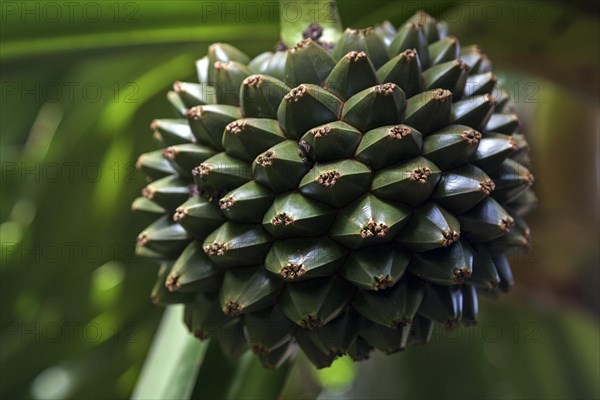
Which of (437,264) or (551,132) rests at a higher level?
(437,264)

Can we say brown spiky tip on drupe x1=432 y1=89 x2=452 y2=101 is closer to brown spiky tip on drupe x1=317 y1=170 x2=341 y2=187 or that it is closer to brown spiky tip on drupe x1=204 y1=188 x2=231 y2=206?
brown spiky tip on drupe x1=317 y1=170 x2=341 y2=187

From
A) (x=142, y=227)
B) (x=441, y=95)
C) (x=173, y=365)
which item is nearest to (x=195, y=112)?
(x=441, y=95)

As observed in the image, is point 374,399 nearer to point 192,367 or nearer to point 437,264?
point 192,367

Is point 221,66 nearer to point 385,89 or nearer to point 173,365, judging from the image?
point 385,89

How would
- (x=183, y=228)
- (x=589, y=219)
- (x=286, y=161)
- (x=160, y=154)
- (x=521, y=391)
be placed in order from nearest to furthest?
(x=286, y=161) → (x=183, y=228) → (x=160, y=154) → (x=589, y=219) → (x=521, y=391)

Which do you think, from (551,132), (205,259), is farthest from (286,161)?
(551,132)

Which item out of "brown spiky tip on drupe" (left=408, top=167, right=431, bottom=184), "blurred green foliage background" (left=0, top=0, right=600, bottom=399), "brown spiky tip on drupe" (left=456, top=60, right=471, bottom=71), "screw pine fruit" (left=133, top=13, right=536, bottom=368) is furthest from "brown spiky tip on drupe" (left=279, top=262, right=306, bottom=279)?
"blurred green foliage background" (left=0, top=0, right=600, bottom=399)

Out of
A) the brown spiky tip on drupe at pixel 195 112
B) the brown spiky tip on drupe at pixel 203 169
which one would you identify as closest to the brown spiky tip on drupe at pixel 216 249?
the brown spiky tip on drupe at pixel 203 169
